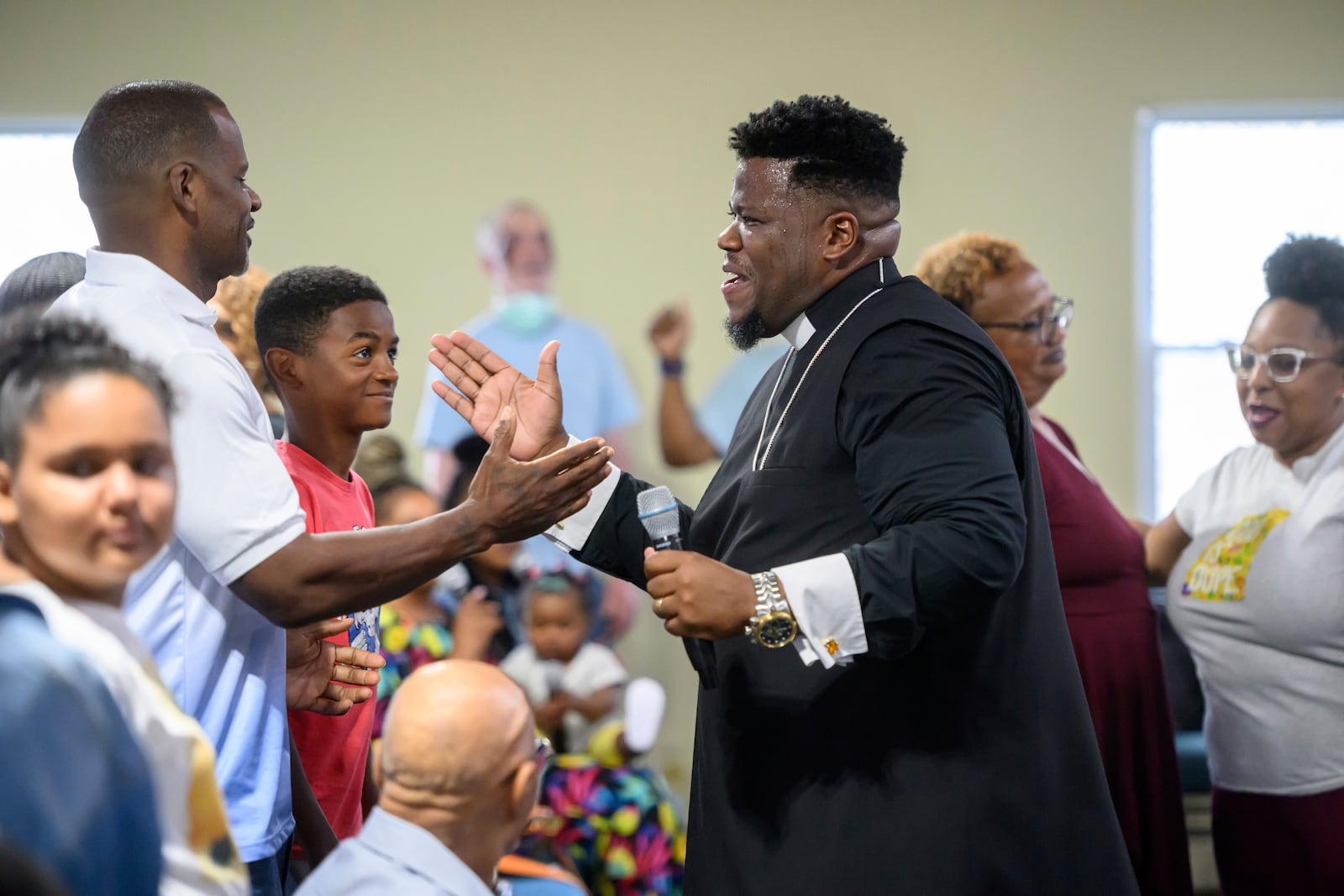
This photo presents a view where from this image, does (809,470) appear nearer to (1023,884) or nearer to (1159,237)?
(1023,884)

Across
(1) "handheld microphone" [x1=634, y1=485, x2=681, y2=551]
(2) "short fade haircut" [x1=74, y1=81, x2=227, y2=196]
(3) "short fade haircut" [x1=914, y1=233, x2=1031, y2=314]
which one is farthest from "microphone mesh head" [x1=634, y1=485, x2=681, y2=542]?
(3) "short fade haircut" [x1=914, y1=233, x2=1031, y2=314]

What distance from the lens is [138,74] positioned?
533 centimetres

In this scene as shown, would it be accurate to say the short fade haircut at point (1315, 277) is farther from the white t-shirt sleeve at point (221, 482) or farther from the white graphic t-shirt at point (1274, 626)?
the white t-shirt sleeve at point (221, 482)

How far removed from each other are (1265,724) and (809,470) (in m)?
1.47

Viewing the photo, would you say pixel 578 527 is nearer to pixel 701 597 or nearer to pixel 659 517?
pixel 659 517

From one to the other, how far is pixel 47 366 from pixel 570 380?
403 centimetres

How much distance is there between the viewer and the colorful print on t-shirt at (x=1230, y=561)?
109 inches

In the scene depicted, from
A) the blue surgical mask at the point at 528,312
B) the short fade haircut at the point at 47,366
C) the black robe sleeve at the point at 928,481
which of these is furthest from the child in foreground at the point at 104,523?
the blue surgical mask at the point at 528,312

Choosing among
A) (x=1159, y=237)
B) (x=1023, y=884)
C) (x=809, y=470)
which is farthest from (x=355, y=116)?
(x=1023, y=884)

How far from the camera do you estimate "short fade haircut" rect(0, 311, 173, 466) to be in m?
1.07

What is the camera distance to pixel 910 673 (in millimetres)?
1755

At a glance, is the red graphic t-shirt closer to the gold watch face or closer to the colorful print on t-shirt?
the gold watch face

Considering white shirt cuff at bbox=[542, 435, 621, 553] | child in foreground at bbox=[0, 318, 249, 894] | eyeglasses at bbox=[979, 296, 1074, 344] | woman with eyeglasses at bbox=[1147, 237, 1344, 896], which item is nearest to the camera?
child in foreground at bbox=[0, 318, 249, 894]

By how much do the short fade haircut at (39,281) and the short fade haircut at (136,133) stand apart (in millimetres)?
454
